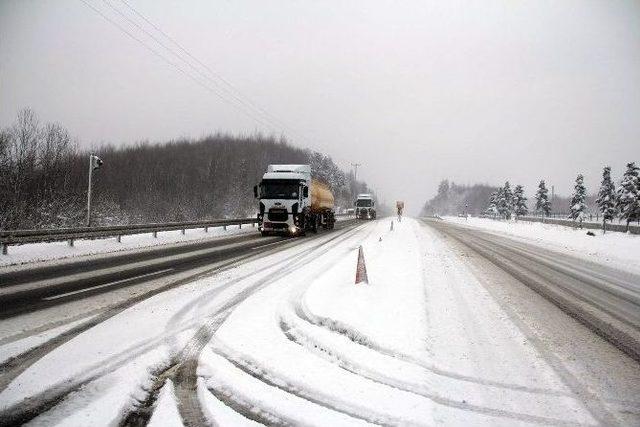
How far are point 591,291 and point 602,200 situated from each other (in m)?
61.6

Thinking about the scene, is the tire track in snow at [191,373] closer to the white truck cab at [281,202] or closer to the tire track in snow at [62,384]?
the tire track in snow at [62,384]

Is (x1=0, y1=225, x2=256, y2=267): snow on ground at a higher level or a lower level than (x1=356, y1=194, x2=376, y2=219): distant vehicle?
lower

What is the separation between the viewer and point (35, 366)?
12.1 ft

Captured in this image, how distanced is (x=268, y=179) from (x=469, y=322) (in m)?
17.6

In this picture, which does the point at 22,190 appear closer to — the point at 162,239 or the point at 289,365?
the point at 162,239

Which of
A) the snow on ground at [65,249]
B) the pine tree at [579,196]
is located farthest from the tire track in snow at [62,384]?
the pine tree at [579,196]

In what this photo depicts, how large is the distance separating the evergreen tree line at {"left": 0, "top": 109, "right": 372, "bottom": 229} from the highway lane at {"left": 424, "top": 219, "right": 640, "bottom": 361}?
31.6 meters

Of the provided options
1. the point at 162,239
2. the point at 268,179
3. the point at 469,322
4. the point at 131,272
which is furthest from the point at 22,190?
the point at 469,322

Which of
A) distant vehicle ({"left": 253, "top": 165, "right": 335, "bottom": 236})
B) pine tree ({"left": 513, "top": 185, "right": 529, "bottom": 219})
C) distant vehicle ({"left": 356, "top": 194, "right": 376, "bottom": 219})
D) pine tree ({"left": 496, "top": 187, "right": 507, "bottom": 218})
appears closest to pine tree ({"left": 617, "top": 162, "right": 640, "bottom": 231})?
distant vehicle ({"left": 356, "top": 194, "right": 376, "bottom": 219})

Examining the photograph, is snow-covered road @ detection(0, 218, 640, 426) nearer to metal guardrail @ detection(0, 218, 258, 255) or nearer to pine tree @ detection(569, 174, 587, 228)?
metal guardrail @ detection(0, 218, 258, 255)

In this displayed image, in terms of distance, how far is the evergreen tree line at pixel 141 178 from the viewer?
99.0 feet

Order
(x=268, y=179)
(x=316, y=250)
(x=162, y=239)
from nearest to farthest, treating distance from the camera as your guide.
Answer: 1. (x=316, y=250)
2. (x=162, y=239)
3. (x=268, y=179)

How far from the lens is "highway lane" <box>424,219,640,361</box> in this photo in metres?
5.50

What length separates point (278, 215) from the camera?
21.4 metres
